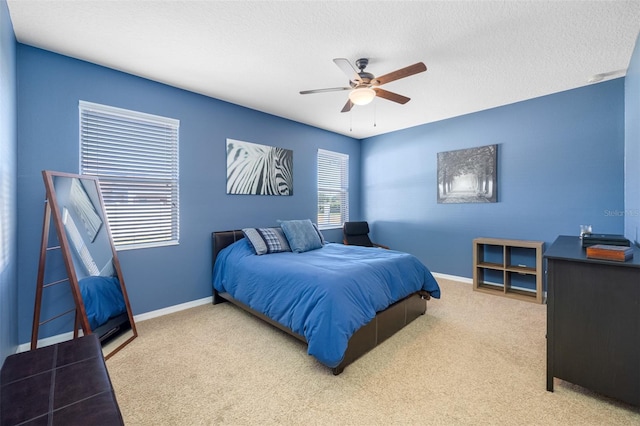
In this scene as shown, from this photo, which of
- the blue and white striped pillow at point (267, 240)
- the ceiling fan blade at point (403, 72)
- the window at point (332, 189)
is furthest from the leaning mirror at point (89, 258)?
the window at point (332, 189)

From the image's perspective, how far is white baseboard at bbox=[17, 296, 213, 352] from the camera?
2318mm

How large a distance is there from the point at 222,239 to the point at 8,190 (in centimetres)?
186

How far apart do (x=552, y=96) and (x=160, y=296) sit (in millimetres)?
5357

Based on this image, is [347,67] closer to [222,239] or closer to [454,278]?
[222,239]

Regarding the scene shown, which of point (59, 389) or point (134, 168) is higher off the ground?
point (134, 168)

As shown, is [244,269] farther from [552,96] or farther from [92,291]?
[552,96]

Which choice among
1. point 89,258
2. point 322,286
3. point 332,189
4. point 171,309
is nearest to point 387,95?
point 322,286

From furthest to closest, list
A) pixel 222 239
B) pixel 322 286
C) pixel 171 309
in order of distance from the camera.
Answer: pixel 222 239
pixel 171 309
pixel 322 286

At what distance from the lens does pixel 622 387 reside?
5.01ft

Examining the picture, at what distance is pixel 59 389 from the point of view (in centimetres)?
110

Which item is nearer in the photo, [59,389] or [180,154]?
[59,389]

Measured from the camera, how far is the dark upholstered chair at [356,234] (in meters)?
4.71

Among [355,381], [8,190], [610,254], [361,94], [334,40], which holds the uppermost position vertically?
[334,40]

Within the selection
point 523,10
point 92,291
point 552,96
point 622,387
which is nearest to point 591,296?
point 622,387
